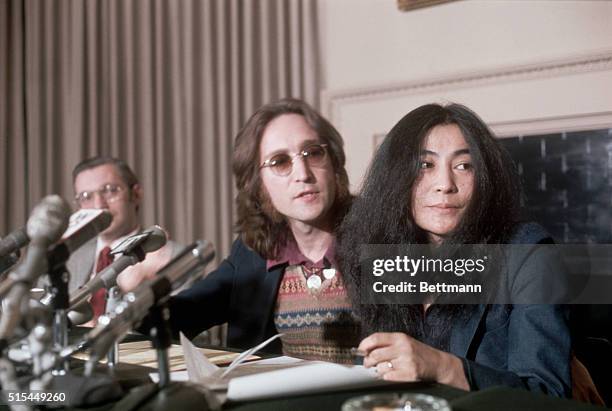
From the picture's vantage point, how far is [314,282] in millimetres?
1367

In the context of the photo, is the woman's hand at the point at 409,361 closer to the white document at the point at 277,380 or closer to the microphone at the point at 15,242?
the white document at the point at 277,380

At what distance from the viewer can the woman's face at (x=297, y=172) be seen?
1345 millimetres

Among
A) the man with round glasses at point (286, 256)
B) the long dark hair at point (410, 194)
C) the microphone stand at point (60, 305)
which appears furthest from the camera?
the man with round glasses at point (286, 256)

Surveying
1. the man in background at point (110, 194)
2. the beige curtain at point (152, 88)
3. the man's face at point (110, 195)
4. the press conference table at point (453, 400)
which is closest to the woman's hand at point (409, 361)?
the press conference table at point (453, 400)

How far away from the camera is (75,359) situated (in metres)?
1.00

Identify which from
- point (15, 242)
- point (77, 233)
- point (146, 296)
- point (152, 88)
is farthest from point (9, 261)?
point (152, 88)

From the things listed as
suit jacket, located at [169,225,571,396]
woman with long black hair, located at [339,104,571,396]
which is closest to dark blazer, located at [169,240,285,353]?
suit jacket, located at [169,225,571,396]

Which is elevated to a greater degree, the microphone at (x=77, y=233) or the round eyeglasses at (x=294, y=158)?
the round eyeglasses at (x=294, y=158)

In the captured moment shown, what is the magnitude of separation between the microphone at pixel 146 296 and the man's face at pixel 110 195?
1.40m

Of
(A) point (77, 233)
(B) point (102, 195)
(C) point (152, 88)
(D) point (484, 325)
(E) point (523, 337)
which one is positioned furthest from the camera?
(C) point (152, 88)

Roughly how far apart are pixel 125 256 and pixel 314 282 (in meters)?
0.52

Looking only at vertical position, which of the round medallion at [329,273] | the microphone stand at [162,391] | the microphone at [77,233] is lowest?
the round medallion at [329,273]

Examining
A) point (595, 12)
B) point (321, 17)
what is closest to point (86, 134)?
point (321, 17)

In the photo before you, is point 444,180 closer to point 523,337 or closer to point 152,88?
point 523,337
